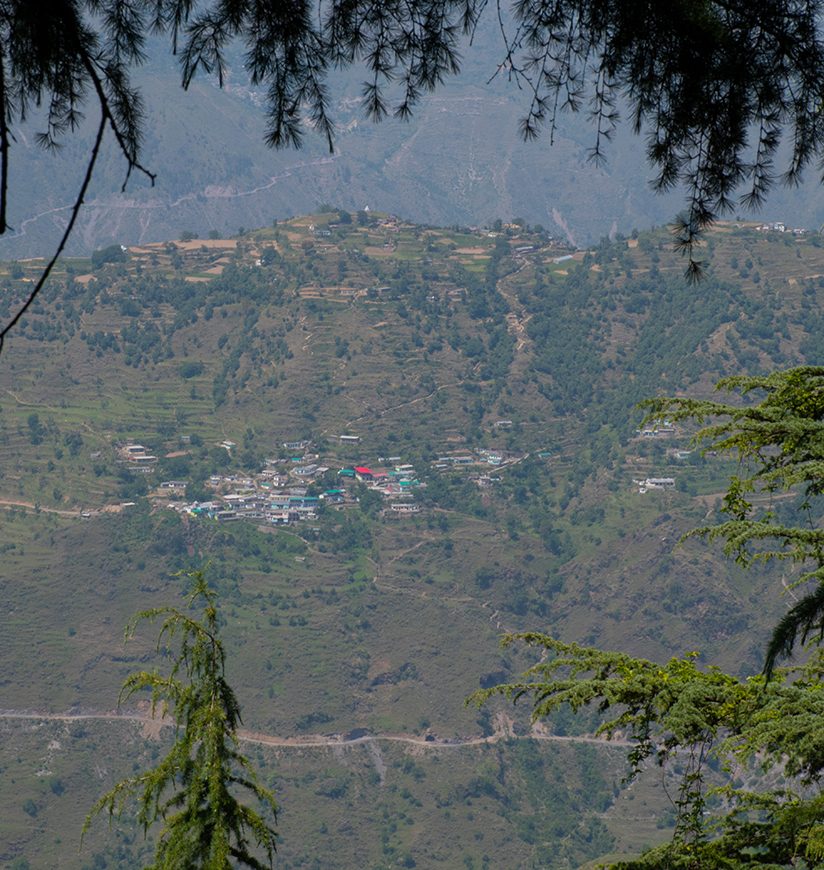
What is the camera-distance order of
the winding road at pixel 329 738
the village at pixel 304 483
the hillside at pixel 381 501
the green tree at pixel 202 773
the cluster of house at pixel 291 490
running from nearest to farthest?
1. the green tree at pixel 202 773
2. the hillside at pixel 381 501
3. the winding road at pixel 329 738
4. the cluster of house at pixel 291 490
5. the village at pixel 304 483

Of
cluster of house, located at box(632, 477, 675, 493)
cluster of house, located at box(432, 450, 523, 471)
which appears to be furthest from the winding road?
cluster of house, located at box(432, 450, 523, 471)

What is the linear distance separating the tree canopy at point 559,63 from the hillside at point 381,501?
70.4 metres

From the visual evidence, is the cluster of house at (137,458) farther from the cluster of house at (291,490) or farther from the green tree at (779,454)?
the green tree at (779,454)

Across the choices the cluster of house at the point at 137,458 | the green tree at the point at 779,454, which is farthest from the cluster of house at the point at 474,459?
the green tree at the point at 779,454

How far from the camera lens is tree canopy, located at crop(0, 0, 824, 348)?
6152 millimetres

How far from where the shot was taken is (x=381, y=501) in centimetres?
12188

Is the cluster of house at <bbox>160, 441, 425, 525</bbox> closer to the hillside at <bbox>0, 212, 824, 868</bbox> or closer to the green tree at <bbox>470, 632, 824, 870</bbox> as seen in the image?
the hillside at <bbox>0, 212, 824, 868</bbox>

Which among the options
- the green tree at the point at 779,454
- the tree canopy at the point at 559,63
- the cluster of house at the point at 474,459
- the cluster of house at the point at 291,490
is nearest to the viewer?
the tree canopy at the point at 559,63

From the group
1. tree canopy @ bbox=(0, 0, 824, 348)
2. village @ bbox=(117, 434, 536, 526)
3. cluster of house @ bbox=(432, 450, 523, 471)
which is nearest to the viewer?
tree canopy @ bbox=(0, 0, 824, 348)

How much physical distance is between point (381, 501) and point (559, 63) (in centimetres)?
11520

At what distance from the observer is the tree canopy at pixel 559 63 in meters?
6.15

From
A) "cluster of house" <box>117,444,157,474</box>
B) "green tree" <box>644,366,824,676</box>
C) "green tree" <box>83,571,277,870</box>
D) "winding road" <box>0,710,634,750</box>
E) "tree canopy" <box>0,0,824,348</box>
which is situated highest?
"tree canopy" <box>0,0,824,348</box>

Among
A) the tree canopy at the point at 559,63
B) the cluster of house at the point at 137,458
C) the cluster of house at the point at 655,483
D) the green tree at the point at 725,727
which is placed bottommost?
the cluster of house at the point at 137,458

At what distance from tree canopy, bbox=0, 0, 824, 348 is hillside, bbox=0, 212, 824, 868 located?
231 ft
